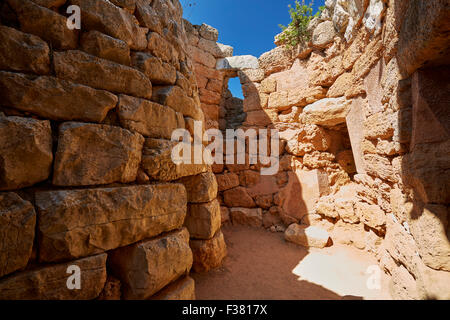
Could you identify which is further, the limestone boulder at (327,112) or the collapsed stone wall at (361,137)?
the limestone boulder at (327,112)

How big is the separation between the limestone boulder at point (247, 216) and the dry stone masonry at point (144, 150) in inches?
73.8

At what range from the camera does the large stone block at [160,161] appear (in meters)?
1.94

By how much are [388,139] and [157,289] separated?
331 centimetres

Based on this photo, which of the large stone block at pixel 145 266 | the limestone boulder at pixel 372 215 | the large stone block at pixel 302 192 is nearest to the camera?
the large stone block at pixel 145 266

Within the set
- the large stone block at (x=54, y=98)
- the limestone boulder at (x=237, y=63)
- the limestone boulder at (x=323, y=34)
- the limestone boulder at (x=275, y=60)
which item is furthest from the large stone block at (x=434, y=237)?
the limestone boulder at (x=237, y=63)

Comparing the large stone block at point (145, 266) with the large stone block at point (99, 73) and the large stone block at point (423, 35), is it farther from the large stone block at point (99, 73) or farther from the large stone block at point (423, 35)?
the large stone block at point (423, 35)

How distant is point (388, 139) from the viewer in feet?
9.05

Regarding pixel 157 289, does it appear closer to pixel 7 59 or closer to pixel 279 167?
pixel 7 59

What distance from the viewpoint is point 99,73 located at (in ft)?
5.58

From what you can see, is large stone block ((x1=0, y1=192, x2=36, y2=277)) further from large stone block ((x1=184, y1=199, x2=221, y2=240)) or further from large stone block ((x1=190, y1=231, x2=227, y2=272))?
large stone block ((x1=190, y1=231, x2=227, y2=272))

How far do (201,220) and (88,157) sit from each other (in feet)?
5.70

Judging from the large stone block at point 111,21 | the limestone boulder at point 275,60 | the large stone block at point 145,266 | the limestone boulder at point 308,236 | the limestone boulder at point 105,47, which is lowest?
the limestone boulder at point 308,236

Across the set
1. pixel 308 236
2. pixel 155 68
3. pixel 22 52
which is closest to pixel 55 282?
pixel 22 52
